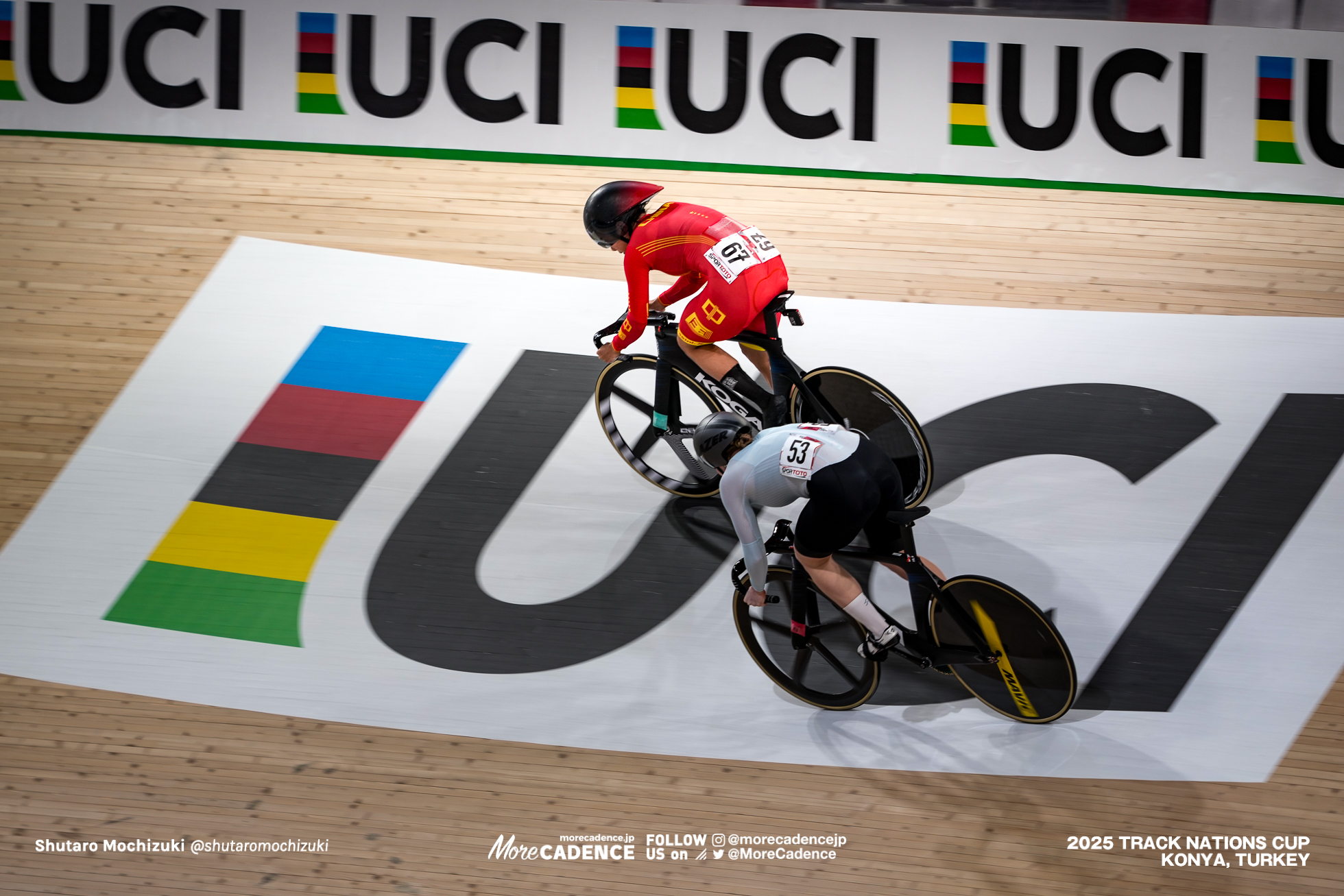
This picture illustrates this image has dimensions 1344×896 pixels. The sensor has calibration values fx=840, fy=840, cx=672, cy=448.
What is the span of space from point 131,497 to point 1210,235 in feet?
16.7

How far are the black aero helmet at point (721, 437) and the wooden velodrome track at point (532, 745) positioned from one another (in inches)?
53.3

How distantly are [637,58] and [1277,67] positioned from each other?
10.5ft

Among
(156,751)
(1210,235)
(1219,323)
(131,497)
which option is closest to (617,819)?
(156,751)

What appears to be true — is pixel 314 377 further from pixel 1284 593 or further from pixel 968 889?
pixel 1284 593

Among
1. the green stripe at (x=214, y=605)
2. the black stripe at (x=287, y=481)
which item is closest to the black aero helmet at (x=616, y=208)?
the black stripe at (x=287, y=481)

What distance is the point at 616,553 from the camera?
3461 millimetres

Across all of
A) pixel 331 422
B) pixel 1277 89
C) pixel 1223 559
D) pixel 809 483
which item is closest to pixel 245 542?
pixel 331 422

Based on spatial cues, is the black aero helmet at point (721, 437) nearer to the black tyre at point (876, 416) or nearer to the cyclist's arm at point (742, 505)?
the cyclist's arm at point (742, 505)

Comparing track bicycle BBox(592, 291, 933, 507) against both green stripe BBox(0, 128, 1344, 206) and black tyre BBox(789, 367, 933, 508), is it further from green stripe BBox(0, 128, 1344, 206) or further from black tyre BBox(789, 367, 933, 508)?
green stripe BBox(0, 128, 1344, 206)

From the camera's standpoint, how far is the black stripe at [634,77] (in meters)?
4.30

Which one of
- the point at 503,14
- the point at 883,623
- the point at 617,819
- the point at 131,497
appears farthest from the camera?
the point at 503,14

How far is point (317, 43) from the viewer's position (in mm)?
4418

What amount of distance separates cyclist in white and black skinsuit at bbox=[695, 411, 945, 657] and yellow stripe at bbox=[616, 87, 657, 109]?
7.76ft

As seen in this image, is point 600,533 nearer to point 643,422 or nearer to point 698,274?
point 643,422
